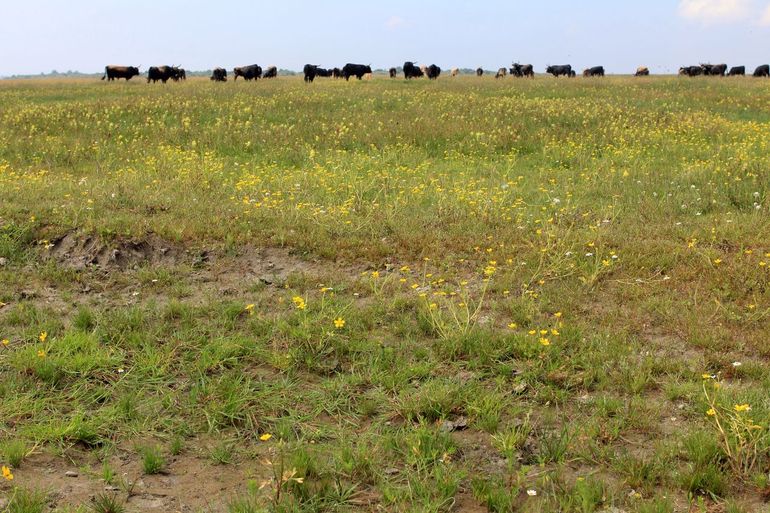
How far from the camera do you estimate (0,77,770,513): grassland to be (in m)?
3.63

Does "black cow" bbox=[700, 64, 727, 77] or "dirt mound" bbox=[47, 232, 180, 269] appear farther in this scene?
"black cow" bbox=[700, 64, 727, 77]

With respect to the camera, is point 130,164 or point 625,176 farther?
point 130,164

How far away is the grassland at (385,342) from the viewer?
363 cm

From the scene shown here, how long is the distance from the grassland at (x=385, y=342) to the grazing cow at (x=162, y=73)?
36.7 meters

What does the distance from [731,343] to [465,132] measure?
11457 millimetres

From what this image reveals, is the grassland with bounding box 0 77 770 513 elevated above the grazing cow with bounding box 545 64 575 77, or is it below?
below

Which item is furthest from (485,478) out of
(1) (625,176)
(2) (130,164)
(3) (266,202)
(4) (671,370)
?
(2) (130,164)

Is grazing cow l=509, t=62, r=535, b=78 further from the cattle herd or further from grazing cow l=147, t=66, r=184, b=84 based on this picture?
grazing cow l=147, t=66, r=184, b=84

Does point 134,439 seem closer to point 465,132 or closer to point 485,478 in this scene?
point 485,478

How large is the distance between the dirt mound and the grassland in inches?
1.3

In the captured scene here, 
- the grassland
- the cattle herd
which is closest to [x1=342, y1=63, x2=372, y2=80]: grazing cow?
the cattle herd

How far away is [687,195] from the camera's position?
9.70 meters

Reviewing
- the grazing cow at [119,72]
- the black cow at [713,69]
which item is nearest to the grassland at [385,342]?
the grazing cow at [119,72]

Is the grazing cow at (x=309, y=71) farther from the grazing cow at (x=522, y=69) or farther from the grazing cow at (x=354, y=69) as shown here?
the grazing cow at (x=522, y=69)
